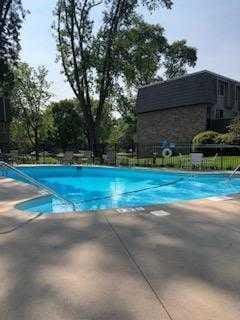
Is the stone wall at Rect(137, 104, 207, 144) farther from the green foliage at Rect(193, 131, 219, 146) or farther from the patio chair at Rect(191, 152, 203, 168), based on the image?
the patio chair at Rect(191, 152, 203, 168)

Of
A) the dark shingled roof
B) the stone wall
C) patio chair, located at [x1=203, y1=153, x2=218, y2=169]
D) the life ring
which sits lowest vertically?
patio chair, located at [x1=203, y1=153, x2=218, y2=169]

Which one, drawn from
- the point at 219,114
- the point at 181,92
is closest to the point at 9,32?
the point at 181,92

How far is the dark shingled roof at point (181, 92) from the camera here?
31.1 m

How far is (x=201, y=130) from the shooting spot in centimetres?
3138

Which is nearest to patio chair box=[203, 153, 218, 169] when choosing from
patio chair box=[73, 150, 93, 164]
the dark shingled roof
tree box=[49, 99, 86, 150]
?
patio chair box=[73, 150, 93, 164]

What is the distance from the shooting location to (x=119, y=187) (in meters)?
17.0

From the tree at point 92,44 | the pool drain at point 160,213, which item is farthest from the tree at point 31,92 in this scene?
the pool drain at point 160,213

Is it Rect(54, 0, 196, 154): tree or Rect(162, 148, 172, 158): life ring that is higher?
Rect(54, 0, 196, 154): tree

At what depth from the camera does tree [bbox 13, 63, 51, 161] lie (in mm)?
35438

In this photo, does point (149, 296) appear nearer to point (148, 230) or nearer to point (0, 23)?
point (148, 230)

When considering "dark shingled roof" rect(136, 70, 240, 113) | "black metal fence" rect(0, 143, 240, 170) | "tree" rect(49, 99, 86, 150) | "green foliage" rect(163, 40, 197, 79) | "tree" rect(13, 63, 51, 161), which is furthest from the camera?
"tree" rect(49, 99, 86, 150)

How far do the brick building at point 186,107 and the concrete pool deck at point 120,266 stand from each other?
77.8 feet

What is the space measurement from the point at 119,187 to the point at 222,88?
18.8 m

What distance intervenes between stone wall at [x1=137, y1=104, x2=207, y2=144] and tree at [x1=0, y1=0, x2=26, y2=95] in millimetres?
13140
